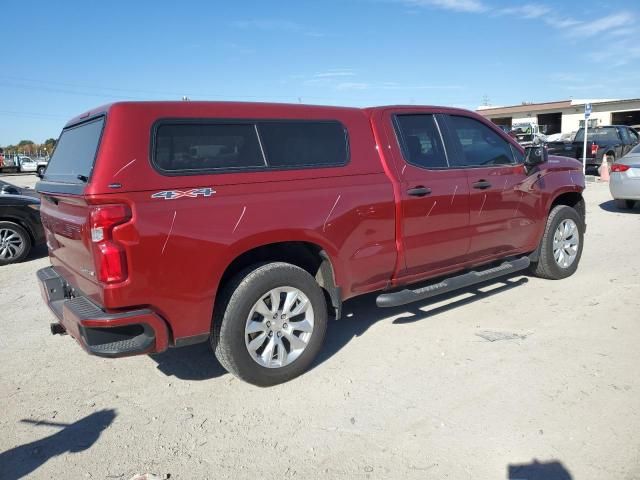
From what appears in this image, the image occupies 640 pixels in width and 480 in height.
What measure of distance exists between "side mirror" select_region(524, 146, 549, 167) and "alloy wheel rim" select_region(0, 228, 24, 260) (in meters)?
7.11

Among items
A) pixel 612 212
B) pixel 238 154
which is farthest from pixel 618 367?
pixel 612 212

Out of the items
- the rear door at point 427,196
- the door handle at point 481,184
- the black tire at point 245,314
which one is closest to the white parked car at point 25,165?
the rear door at point 427,196

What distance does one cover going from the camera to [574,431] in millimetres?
2951

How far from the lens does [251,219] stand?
10.9 feet

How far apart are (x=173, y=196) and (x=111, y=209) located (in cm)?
36

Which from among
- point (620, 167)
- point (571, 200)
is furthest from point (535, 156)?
point (620, 167)

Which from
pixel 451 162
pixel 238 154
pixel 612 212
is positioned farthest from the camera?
pixel 612 212

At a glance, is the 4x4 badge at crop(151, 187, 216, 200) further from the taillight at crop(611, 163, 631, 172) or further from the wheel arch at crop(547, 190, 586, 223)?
the taillight at crop(611, 163, 631, 172)

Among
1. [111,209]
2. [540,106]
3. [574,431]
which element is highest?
[540,106]

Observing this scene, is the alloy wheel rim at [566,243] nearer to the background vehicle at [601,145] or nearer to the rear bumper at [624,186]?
the rear bumper at [624,186]

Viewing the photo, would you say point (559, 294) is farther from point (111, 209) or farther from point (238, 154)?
point (111, 209)

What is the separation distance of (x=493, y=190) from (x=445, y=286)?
1.11 meters

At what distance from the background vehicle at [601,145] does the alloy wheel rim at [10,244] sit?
55.0 ft

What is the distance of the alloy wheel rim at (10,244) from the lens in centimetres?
756
